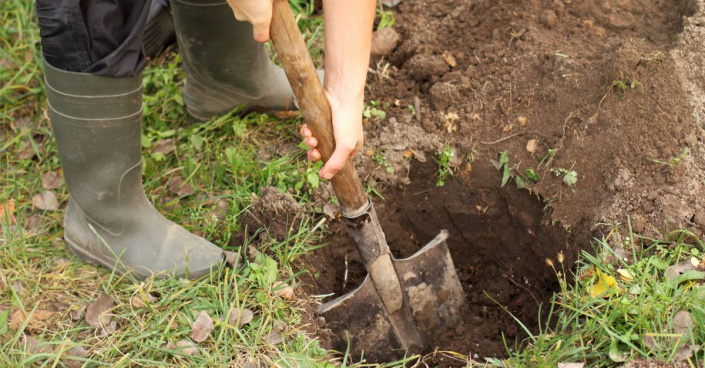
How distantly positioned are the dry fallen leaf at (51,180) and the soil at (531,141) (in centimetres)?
124

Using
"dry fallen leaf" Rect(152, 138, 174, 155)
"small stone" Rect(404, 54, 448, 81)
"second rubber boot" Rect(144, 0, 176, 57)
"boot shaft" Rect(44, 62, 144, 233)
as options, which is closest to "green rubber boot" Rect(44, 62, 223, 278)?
"boot shaft" Rect(44, 62, 144, 233)

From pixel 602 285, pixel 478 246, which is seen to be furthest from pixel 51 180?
pixel 602 285

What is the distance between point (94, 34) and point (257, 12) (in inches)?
22.3

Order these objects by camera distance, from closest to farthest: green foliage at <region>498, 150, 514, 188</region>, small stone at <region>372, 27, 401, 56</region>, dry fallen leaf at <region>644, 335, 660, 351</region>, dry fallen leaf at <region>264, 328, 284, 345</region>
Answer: dry fallen leaf at <region>644, 335, 660, 351</region> < dry fallen leaf at <region>264, 328, 284, 345</region> < green foliage at <region>498, 150, 514, 188</region> < small stone at <region>372, 27, 401, 56</region>

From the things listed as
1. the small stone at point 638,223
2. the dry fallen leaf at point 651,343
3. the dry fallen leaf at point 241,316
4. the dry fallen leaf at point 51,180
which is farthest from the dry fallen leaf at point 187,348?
the small stone at point 638,223

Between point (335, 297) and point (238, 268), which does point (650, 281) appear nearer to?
point (335, 297)

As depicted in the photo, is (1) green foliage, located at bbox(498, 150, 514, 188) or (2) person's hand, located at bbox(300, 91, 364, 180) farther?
(1) green foliage, located at bbox(498, 150, 514, 188)

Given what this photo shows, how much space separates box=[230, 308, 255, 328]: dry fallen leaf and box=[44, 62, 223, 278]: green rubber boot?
0.25 metres

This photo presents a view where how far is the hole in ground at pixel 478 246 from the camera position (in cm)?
256

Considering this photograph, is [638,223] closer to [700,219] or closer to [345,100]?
[700,219]

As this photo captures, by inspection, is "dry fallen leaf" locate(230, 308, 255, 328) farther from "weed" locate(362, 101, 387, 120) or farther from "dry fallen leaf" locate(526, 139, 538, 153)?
"dry fallen leaf" locate(526, 139, 538, 153)

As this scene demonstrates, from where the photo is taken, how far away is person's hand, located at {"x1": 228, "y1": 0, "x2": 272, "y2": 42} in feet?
5.61

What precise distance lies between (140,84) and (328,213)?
0.83 metres

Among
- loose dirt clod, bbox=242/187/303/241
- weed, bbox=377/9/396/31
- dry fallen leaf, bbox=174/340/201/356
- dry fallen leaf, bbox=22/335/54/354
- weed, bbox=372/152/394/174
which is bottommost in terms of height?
dry fallen leaf, bbox=22/335/54/354
